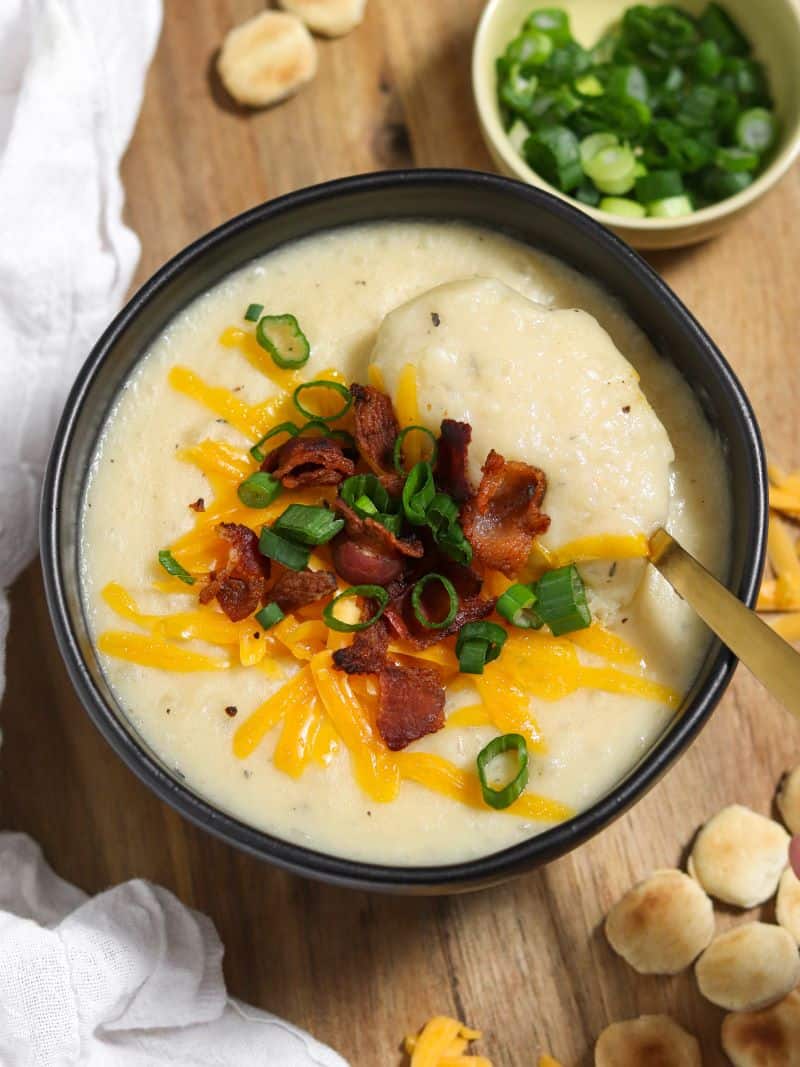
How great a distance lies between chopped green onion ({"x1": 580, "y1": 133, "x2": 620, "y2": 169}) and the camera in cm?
314

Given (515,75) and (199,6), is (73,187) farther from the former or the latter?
(515,75)

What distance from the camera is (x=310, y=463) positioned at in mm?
2383

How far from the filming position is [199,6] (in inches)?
130

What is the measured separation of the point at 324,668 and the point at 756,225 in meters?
1.68

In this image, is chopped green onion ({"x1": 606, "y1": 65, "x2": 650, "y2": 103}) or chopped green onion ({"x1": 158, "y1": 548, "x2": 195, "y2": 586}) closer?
chopped green onion ({"x1": 158, "y1": 548, "x2": 195, "y2": 586})

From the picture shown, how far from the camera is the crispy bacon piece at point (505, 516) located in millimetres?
2305

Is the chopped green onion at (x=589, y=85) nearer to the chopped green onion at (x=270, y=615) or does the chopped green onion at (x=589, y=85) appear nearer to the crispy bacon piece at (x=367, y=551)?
the crispy bacon piece at (x=367, y=551)

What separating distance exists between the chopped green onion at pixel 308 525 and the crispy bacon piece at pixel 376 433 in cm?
12

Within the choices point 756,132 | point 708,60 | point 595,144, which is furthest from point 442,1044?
point 708,60

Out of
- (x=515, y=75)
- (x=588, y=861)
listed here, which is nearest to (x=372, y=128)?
(x=515, y=75)

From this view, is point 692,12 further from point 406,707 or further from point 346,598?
point 406,707

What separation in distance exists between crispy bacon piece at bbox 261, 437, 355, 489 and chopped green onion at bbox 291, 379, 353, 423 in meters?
0.07

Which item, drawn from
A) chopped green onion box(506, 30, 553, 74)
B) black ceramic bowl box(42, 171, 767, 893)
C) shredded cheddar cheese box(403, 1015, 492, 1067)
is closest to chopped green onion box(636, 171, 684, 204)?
chopped green onion box(506, 30, 553, 74)

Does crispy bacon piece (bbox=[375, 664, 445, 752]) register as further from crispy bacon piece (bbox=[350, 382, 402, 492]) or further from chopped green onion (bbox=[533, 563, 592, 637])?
crispy bacon piece (bbox=[350, 382, 402, 492])
